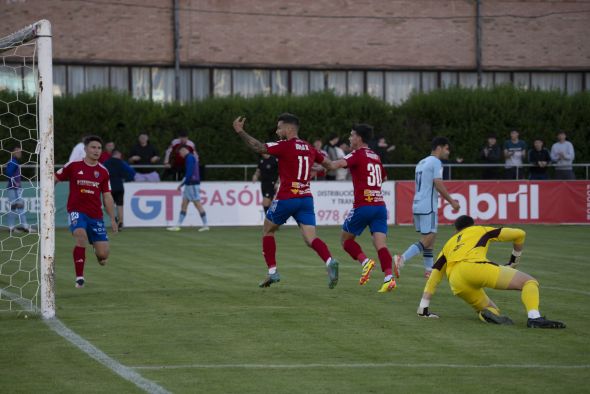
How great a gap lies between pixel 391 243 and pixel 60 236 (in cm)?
804

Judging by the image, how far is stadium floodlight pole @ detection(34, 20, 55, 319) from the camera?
1152 cm

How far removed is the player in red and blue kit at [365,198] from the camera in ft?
45.9

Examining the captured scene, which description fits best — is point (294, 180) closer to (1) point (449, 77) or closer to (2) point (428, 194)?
(2) point (428, 194)

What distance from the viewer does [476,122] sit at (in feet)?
120

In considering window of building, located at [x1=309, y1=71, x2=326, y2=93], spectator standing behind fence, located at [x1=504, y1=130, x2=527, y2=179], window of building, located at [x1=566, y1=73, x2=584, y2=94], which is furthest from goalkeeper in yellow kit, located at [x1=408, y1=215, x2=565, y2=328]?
window of building, located at [x1=566, y1=73, x2=584, y2=94]

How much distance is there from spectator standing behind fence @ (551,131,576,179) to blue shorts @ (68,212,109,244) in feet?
66.5

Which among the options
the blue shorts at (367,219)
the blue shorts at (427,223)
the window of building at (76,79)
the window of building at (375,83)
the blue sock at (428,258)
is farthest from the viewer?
the window of building at (375,83)

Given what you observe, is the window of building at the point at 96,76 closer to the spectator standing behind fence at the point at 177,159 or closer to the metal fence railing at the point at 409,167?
the metal fence railing at the point at 409,167

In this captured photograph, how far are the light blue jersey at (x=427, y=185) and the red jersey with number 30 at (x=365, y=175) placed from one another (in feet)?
5.87

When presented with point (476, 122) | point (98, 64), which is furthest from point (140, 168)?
point (476, 122)

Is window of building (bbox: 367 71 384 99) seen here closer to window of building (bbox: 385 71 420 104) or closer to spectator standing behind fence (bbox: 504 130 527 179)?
window of building (bbox: 385 71 420 104)

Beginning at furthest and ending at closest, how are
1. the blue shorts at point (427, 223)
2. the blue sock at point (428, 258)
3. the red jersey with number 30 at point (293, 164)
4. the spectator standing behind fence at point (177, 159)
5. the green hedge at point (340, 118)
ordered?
the green hedge at point (340, 118) < the spectator standing behind fence at point (177, 159) < the blue sock at point (428, 258) < the blue shorts at point (427, 223) < the red jersey with number 30 at point (293, 164)

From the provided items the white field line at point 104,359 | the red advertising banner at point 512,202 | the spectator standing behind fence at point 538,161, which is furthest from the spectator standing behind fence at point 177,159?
the white field line at point 104,359

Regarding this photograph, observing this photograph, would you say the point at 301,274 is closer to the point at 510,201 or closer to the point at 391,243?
the point at 391,243
